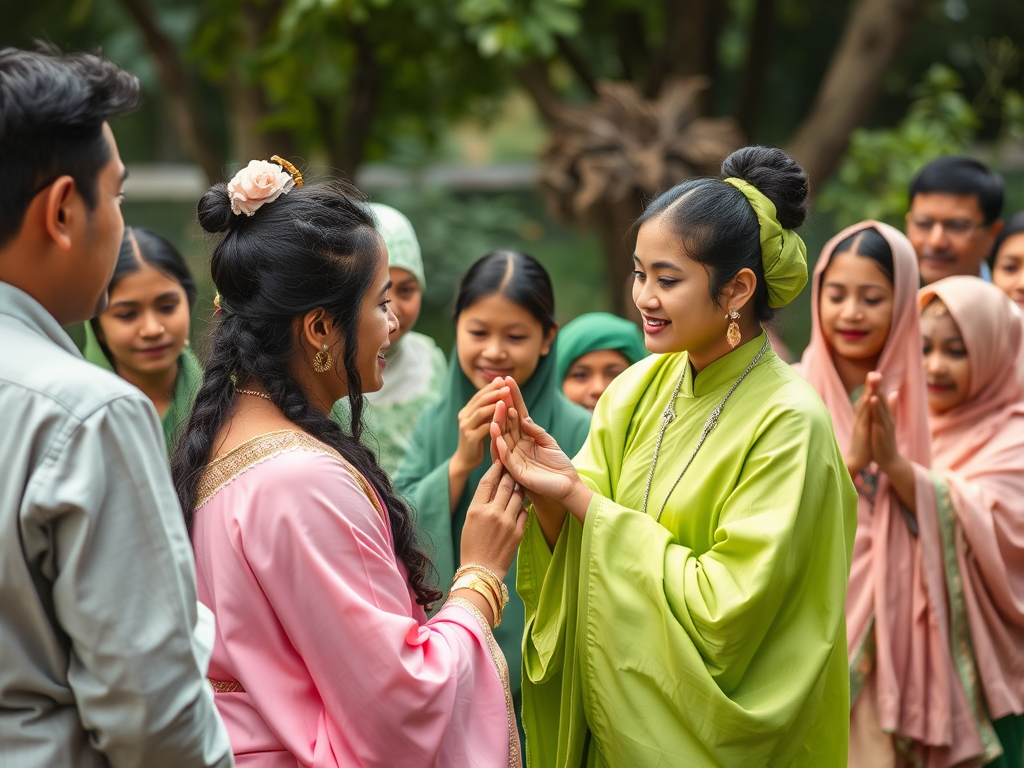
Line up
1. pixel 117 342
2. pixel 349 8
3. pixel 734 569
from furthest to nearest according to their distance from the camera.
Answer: pixel 349 8, pixel 117 342, pixel 734 569

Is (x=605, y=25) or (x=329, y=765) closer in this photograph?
(x=329, y=765)

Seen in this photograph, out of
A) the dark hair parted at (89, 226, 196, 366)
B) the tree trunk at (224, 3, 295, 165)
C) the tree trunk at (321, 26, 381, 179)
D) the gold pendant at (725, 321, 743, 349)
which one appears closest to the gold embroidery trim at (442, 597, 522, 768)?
the gold pendant at (725, 321, 743, 349)

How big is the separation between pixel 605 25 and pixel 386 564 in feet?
20.5

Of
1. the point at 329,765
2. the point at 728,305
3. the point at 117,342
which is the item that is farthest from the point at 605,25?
the point at 329,765

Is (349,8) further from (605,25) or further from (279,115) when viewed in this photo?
(605,25)

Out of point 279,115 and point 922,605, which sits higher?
point 279,115

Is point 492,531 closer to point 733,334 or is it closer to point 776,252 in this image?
point 733,334

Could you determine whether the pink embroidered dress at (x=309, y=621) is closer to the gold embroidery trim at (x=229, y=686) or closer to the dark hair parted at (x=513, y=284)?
the gold embroidery trim at (x=229, y=686)

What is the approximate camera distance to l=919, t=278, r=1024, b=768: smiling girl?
3428 mm

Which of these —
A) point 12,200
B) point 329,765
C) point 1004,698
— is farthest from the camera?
point 1004,698

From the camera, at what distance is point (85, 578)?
1.47 metres

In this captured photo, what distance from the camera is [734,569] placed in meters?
2.39

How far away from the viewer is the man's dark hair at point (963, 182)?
4.61 m

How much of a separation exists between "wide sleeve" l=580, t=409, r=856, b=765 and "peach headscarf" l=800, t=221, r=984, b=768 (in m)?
0.98
